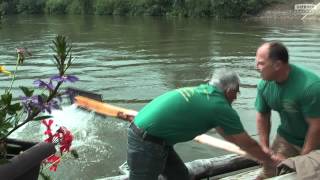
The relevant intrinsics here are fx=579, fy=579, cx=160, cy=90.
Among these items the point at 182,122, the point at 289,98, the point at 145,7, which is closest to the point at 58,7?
the point at 145,7

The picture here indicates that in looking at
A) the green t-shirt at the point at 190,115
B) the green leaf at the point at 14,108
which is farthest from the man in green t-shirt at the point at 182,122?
the green leaf at the point at 14,108

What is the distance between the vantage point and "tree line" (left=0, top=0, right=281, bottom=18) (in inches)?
1871

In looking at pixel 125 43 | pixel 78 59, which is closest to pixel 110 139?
pixel 78 59

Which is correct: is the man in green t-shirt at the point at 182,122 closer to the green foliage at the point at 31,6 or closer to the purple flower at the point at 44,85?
the purple flower at the point at 44,85

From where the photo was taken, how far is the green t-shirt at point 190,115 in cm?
420

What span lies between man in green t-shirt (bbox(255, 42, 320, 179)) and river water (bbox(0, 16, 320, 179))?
2226 millimetres

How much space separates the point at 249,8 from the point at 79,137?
39.4 m

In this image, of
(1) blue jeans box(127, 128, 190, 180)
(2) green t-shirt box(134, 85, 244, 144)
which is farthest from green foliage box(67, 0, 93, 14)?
(2) green t-shirt box(134, 85, 244, 144)

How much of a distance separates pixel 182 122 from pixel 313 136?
1261 millimetres

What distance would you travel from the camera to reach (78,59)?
20.3 meters

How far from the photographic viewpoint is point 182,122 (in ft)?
14.1

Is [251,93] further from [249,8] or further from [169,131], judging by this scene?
[249,8]

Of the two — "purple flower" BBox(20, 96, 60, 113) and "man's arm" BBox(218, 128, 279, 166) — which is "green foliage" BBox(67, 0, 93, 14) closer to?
"man's arm" BBox(218, 128, 279, 166)

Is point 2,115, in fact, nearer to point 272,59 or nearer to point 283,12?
point 272,59
